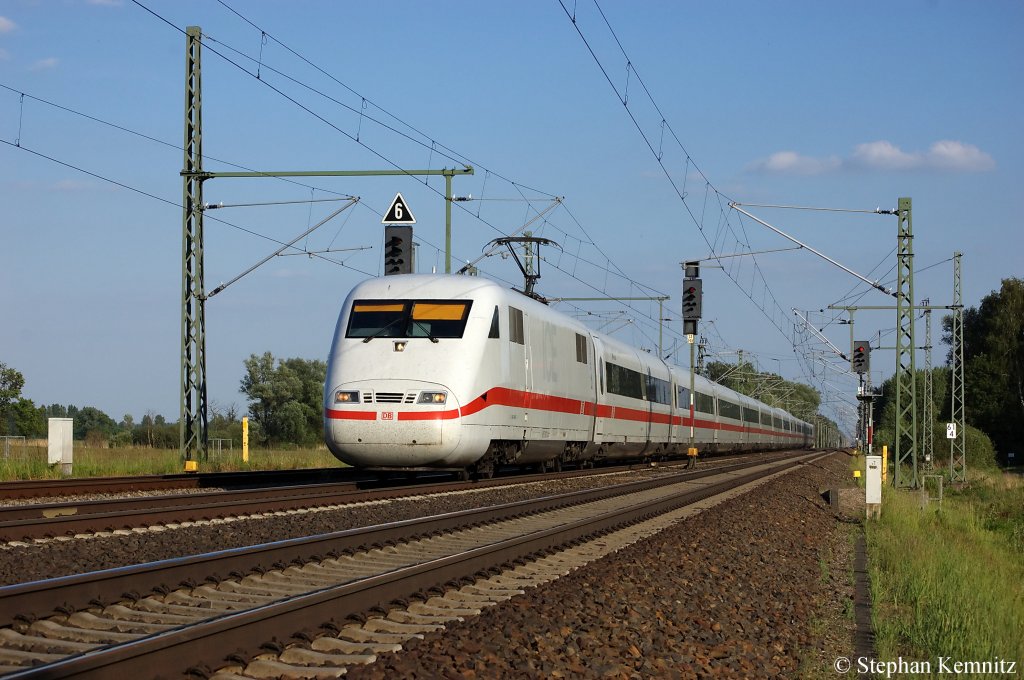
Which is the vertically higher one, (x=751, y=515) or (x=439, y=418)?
(x=439, y=418)

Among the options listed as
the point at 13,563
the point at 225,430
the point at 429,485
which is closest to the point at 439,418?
the point at 429,485

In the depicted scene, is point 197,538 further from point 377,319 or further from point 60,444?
point 60,444

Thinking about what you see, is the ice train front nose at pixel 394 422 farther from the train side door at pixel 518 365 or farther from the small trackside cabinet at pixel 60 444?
the small trackside cabinet at pixel 60 444

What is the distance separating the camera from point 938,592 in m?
9.77

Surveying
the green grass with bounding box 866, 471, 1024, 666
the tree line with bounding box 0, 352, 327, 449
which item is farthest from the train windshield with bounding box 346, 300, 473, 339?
the tree line with bounding box 0, 352, 327, 449

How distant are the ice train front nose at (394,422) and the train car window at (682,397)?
22172 mm

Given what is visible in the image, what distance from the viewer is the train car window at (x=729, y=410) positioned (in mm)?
50241

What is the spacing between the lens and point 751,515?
16.7 meters

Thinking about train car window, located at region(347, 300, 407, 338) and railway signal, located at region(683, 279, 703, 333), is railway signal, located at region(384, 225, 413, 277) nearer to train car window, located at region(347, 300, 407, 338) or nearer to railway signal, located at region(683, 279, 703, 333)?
train car window, located at region(347, 300, 407, 338)

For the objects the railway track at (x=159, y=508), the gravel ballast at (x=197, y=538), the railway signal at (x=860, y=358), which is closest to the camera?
the gravel ballast at (x=197, y=538)

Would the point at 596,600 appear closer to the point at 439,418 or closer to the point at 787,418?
the point at 439,418

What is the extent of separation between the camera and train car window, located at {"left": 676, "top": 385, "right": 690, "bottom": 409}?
39.6m

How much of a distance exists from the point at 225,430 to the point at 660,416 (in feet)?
128

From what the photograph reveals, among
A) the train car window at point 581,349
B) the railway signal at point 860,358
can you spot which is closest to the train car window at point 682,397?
the railway signal at point 860,358
